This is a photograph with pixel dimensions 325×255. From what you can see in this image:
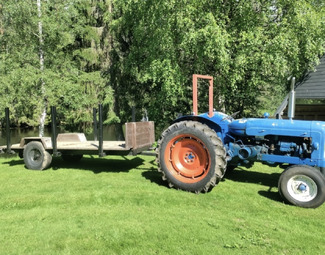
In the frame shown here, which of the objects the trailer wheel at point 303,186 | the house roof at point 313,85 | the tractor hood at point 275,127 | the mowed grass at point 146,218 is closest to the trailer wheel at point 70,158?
the mowed grass at point 146,218

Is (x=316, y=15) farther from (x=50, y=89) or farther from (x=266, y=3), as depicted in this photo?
(x=50, y=89)

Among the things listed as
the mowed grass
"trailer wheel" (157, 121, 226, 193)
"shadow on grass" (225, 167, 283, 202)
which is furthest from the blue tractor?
"shadow on grass" (225, 167, 283, 202)

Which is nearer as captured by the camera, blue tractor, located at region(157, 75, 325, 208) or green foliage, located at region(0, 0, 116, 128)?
blue tractor, located at region(157, 75, 325, 208)

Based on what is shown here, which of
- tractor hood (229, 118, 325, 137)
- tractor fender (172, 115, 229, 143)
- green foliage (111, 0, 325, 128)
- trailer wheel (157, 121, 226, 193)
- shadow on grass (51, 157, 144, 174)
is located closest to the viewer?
tractor hood (229, 118, 325, 137)

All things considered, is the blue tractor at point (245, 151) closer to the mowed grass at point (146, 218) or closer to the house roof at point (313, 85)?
the mowed grass at point (146, 218)

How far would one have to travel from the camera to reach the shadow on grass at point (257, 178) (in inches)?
202

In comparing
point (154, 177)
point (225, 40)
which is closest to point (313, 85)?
point (225, 40)

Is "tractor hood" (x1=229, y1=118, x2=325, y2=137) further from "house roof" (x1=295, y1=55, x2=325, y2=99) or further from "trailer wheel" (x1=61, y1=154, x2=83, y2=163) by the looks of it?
"house roof" (x1=295, y1=55, x2=325, y2=99)

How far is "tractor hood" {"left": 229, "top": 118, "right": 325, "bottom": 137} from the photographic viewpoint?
466 cm

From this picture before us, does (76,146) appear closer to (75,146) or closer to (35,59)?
(75,146)

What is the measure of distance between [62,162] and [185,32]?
6.15 metres

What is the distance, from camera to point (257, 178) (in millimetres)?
6016

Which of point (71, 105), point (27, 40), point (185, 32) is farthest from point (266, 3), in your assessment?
point (27, 40)

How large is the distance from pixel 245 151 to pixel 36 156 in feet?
15.5
